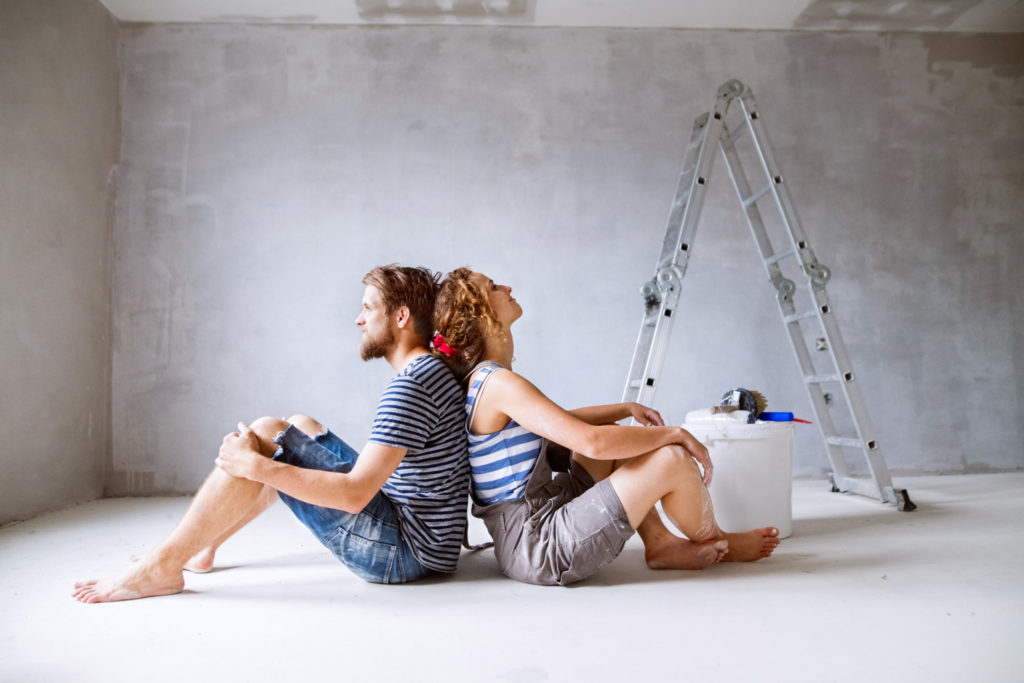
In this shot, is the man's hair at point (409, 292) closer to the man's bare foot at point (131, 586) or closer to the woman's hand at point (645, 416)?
the woman's hand at point (645, 416)

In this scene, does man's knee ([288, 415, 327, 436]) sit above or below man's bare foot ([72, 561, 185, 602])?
above

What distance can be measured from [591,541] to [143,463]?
9.44ft

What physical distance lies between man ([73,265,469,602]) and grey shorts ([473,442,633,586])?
0.48 feet

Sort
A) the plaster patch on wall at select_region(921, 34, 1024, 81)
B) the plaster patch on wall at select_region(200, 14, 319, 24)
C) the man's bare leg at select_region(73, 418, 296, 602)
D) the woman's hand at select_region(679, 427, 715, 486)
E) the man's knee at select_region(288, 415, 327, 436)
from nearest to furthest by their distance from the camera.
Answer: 1. the man's bare leg at select_region(73, 418, 296, 602)
2. the woman's hand at select_region(679, 427, 715, 486)
3. the man's knee at select_region(288, 415, 327, 436)
4. the plaster patch on wall at select_region(200, 14, 319, 24)
5. the plaster patch on wall at select_region(921, 34, 1024, 81)

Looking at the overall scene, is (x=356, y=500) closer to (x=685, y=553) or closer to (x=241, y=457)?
(x=241, y=457)

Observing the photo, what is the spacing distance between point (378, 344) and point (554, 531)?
0.70 meters

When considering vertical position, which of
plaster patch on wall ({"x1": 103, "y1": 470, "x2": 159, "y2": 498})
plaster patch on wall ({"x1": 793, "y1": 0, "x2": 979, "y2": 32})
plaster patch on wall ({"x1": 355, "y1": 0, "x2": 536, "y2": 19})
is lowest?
plaster patch on wall ({"x1": 103, "y1": 470, "x2": 159, "y2": 498})

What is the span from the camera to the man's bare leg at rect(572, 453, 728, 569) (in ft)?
6.72

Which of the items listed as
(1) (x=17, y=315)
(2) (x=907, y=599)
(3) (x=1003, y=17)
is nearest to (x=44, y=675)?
(2) (x=907, y=599)

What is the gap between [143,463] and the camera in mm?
3729

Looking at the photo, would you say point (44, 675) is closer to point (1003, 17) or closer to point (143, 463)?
point (143, 463)

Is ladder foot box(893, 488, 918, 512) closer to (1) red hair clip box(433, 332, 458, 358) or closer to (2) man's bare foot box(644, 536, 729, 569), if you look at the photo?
(2) man's bare foot box(644, 536, 729, 569)

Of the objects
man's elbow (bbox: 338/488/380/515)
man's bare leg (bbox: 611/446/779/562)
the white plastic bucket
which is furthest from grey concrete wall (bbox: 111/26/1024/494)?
man's elbow (bbox: 338/488/380/515)

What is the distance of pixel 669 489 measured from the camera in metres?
1.87
